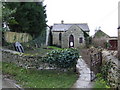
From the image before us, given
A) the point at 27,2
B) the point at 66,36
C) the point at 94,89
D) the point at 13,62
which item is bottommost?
the point at 94,89

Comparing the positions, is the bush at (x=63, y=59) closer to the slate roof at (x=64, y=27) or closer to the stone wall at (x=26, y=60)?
the stone wall at (x=26, y=60)

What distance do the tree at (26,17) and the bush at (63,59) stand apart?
660 cm

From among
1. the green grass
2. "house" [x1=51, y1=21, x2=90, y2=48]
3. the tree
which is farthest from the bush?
"house" [x1=51, y1=21, x2=90, y2=48]

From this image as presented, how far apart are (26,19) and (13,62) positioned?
671 centimetres

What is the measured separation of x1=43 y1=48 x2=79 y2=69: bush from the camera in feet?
26.1

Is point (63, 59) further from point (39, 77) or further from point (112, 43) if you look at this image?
point (112, 43)

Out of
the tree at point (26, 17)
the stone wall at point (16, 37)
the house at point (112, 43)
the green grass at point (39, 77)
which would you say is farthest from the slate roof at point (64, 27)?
the green grass at point (39, 77)

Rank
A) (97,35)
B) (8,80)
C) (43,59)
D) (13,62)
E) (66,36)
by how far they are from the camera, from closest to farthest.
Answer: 1. (8,80)
2. (43,59)
3. (13,62)
4. (97,35)
5. (66,36)

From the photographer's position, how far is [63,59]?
26.0ft

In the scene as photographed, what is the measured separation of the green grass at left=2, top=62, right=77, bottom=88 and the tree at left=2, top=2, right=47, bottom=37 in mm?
5947

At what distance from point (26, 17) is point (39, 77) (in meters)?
9.13

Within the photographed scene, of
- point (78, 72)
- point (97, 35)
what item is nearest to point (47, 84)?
point (78, 72)

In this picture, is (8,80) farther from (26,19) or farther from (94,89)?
(26,19)

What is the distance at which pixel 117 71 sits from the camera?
6.07 meters
